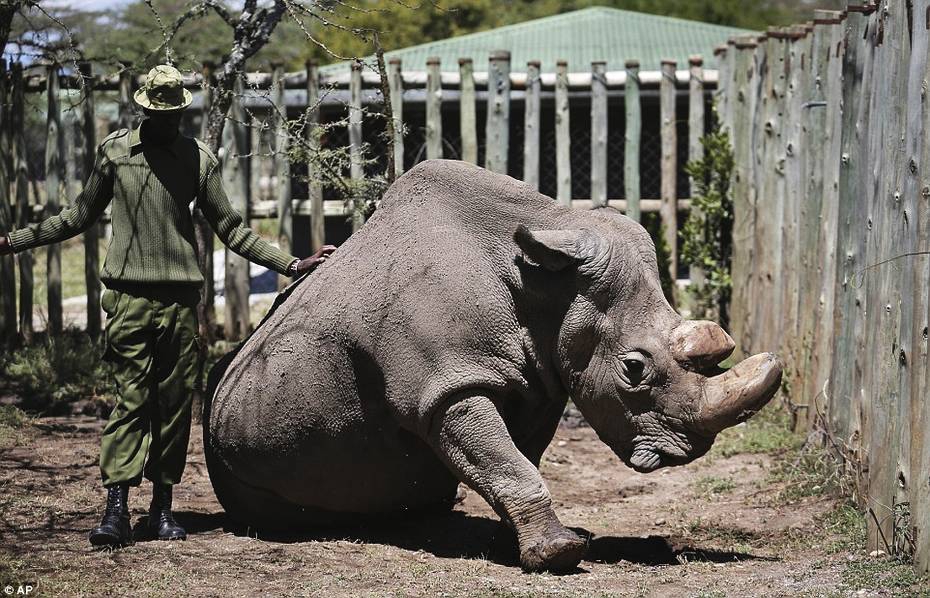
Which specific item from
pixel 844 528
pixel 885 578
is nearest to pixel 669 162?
pixel 844 528

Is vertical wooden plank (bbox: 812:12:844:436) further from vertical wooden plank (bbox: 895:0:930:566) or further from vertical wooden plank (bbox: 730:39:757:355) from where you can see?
vertical wooden plank (bbox: 730:39:757:355)

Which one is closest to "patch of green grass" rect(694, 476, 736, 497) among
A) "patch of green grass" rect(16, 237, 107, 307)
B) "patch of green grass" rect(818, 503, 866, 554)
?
"patch of green grass" rect(818, 503, 866, 554)

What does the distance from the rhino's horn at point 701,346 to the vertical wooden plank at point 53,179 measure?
7.56 meters

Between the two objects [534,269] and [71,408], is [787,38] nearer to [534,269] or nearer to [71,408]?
[534,269]

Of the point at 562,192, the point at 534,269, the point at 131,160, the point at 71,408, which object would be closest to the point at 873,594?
the point at 534,269

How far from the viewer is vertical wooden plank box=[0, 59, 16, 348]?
11320 mm

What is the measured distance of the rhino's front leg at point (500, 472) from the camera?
5.71 meters

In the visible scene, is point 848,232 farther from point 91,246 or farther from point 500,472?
point 91,246

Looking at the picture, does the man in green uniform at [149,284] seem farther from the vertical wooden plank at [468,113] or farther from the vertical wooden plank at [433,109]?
the vertical wooden plank at [468,113]

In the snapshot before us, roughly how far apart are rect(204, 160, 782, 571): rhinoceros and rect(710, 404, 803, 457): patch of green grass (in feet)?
9.11

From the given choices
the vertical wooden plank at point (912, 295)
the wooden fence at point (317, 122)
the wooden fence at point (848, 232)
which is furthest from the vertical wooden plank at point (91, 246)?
the vertical wooden plank at point (912, 295)

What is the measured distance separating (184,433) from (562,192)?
6.53 m

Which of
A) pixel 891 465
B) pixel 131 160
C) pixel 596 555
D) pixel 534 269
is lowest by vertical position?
pixel 596 555

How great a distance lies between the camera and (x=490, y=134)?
12.0 meters
